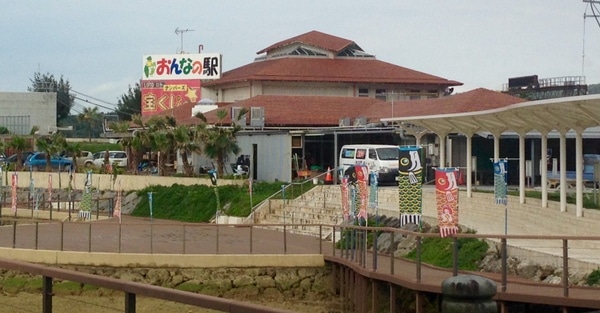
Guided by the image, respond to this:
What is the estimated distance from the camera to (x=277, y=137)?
48562 mm

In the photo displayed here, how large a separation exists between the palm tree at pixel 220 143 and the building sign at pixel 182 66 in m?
20.0

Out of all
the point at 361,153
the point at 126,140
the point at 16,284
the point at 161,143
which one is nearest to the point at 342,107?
the point at 161,143

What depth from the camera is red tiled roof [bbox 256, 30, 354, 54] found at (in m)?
64.6

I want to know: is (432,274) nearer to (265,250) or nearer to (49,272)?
(265,250)

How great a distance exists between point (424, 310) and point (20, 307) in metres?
10.4

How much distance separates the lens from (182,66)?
73375mm

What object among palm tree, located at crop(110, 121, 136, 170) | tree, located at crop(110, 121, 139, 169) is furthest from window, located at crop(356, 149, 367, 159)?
palm tree, located at crop(110, 121, 136, 170)

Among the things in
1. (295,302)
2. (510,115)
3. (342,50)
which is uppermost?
(342,50)

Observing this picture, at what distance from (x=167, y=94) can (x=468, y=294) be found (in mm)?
69813

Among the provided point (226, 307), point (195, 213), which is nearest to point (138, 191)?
point (195, 213)

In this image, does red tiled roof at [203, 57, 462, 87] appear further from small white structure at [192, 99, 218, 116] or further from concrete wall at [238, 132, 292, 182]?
concrete wall at [238, 132, 292, 182]

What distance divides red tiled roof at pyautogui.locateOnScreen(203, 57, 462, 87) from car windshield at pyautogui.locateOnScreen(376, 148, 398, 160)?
1853cm

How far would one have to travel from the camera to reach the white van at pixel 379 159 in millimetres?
42125

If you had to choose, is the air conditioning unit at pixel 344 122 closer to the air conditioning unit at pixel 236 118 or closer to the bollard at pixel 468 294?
the air conditioning unit at pixel 236 118
